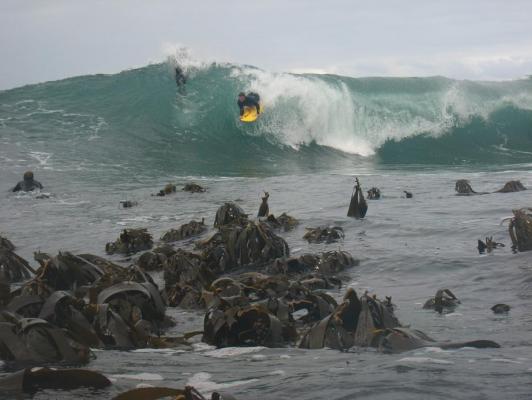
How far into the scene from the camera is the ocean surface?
3645mm

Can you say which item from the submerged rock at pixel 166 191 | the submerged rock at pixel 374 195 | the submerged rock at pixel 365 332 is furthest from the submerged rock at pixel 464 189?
the submerged rock at pixel 365 332

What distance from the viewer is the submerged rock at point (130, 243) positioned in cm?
898

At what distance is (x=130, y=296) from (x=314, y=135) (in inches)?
972

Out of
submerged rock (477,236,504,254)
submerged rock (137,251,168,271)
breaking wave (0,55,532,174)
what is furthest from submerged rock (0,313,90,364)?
breaking wave (0,55,532,174)

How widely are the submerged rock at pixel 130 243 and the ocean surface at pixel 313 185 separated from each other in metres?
0.24

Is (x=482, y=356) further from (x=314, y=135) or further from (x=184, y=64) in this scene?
(x=184, y=64)

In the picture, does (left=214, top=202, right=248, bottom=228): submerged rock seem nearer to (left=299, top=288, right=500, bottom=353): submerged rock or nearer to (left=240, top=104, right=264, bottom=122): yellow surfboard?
(left=299, top=288, right=500, bottom=353): submerged rock

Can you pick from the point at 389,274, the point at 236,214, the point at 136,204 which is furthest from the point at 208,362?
the point at 136,204

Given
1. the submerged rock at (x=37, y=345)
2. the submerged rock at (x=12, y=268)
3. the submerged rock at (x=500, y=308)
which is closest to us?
the submerged rock at (x=37, y=345)

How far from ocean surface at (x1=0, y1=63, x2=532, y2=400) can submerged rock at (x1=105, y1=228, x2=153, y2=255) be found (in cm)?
24

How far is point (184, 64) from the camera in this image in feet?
109

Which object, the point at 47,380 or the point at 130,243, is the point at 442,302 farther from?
the point at 130,243

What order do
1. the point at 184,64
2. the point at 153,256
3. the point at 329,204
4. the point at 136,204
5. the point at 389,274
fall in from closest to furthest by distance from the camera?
the point at 389,274, the point at 153,256, the point at 329,204, the point at 136,204, the point at 184,64

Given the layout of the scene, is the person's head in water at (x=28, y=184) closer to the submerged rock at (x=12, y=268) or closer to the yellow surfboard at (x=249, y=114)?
the yellow surfboard at (x=249, y=114)
